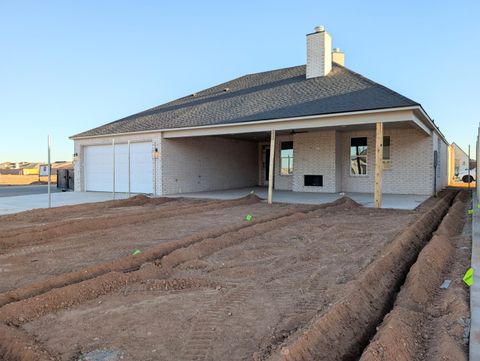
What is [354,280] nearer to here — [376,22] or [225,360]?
[225,360]

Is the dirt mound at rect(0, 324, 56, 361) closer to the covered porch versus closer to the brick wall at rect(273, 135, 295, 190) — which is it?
the covered porch

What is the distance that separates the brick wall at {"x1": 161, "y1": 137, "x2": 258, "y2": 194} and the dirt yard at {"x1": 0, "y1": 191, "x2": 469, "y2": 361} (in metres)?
8.82

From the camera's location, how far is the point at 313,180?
17891mm

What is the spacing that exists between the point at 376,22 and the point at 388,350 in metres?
13.9

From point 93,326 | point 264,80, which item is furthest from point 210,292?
point 264,80

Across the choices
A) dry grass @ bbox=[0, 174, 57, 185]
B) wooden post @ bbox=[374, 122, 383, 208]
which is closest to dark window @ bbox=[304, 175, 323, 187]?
wooden post @ bbox=[374, 122, 383, 208]

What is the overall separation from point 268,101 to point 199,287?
41.6 ft

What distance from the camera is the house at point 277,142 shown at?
14555mm

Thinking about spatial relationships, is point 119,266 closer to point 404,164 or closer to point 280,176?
point 404,164

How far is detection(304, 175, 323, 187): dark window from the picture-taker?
17.6 metres

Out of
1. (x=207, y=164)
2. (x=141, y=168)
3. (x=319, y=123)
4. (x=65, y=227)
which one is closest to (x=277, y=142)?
(x=207, y=164)

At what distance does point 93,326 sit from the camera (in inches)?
124

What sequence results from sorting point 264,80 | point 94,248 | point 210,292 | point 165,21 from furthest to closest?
1. point 264,80
2. point 165,21
3. point 94,248
4. point 210,292

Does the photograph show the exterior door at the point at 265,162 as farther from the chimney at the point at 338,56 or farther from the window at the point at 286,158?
the chimney at the point at 338,56
